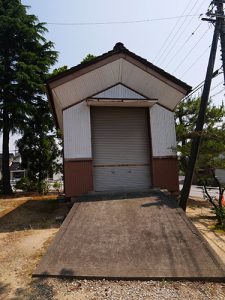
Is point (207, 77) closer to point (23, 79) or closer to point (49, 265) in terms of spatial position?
point (49, 265)

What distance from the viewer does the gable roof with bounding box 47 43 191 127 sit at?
424 inches

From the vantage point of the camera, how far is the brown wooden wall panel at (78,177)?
34.9 feet

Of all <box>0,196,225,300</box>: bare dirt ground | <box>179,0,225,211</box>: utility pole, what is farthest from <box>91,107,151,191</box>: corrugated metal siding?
<box>0,196,225,300</box>: bare dirt ground

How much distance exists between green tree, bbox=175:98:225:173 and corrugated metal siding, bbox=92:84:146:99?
2.66 meters

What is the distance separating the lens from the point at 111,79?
1155 centimetres

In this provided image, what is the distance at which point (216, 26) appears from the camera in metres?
10.7

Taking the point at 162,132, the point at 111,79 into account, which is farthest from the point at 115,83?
the point at 162,132

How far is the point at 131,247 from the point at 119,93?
7038 millimetres

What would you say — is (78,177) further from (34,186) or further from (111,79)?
(34,186)

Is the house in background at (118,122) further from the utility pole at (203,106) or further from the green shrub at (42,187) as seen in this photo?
the green shrub at (42,187)

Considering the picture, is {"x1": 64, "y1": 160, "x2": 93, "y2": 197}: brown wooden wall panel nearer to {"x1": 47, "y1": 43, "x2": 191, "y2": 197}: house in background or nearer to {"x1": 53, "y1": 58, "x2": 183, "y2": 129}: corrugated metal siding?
{"x1": 47, "y1": 43, "x2": 191, "y2": 197}: house in background

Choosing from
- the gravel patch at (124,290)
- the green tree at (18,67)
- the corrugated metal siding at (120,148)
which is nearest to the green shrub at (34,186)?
the green tree at (18,67)

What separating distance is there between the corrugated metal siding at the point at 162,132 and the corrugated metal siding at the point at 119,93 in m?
0.93

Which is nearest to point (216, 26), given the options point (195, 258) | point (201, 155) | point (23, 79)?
point (201, 155)
